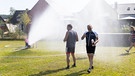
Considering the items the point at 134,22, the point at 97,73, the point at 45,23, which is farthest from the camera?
the point at 134,22

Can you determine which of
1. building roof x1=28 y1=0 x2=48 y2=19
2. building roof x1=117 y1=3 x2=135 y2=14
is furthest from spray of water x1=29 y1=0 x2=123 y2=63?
building roof x1=117 y1=3 x2=135 y2=14

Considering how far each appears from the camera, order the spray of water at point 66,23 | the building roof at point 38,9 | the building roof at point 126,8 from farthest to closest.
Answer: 1. the building roof at point 126,8
2. the building roof at point 38,9
3. the spray of water at point 66,23

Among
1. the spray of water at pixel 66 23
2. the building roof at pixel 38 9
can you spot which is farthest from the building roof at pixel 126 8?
the building roof at pixel 38 9

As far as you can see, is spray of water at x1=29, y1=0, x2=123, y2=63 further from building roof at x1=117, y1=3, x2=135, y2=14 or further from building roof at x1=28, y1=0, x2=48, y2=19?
building roof at x1=117, y1=3, x2=135, y2=14

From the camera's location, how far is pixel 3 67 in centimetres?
1235

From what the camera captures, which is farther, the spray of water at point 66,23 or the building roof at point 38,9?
the building roof at point 38,9

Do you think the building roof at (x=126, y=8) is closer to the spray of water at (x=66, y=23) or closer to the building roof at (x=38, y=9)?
the spray of water at (x=66, y=23)

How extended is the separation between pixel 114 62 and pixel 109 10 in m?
39.2

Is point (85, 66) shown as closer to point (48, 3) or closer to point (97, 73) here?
point (97, 73)

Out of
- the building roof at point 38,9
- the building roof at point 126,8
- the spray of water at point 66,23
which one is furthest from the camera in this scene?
the building roof at point 126,8

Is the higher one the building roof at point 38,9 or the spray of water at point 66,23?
the building roof at point 38,9

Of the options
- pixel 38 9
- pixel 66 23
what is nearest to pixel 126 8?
pixel 38 9

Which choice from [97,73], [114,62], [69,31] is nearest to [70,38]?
[69,31]

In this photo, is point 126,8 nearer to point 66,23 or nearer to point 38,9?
point 38,9
